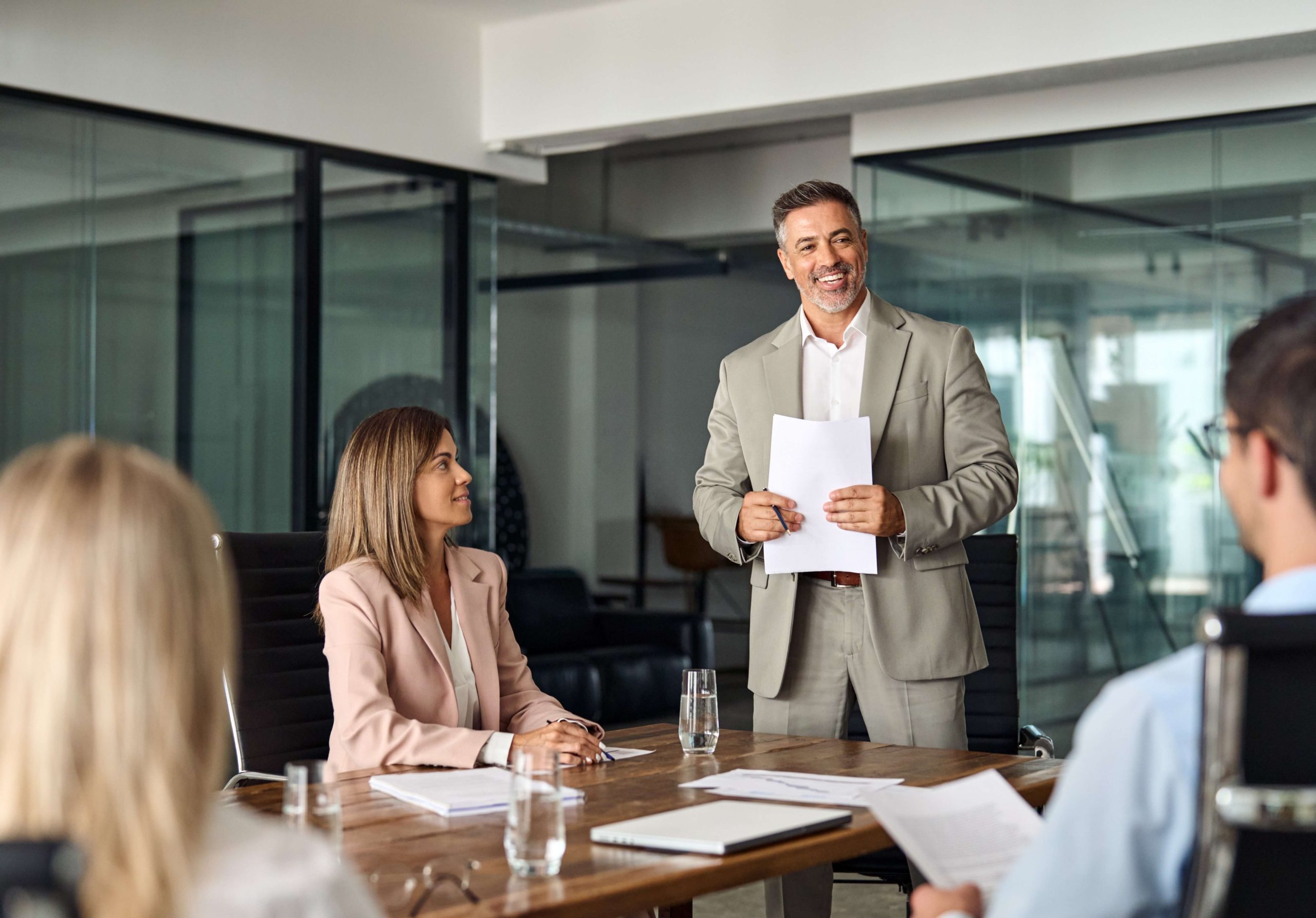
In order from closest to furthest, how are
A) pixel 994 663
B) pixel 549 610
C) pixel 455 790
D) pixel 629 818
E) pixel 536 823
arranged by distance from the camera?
pixel 536 823
pixel 629 818
pixel 455 790
pixel 994 663
pixel 549 610

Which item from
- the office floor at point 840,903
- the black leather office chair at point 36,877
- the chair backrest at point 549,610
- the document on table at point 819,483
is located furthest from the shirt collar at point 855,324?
the chair backrest at point 549,610

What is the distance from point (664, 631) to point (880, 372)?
412 centimetres

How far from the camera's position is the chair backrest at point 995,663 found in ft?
11.1

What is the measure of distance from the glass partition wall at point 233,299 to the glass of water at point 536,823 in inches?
137

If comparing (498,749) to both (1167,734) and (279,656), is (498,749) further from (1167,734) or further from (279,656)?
(1167,734)

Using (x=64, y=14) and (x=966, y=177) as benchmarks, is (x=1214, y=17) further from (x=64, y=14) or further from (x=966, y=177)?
(x=64, y=14)

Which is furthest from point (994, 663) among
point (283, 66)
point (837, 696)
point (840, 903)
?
point (283, 66)

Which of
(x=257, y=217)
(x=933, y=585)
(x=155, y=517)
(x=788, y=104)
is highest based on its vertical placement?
(x=788, y=104)

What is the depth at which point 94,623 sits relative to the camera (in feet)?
2.92

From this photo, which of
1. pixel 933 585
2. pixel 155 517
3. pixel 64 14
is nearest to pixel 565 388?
pixel 64 14

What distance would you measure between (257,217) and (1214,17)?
3.43 metres

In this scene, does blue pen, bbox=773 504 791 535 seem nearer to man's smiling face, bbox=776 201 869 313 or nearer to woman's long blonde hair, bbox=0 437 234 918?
man's smiling face, bbox=776 201 869 313

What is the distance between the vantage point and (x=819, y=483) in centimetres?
274

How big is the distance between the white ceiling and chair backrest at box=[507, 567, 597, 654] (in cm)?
248
